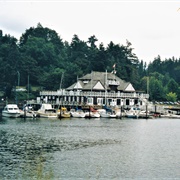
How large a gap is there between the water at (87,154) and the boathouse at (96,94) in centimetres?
4919

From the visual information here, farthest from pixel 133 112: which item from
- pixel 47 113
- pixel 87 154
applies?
pixel 87 154

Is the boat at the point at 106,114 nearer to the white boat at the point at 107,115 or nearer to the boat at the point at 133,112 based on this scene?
the white boat at the point at 107,115

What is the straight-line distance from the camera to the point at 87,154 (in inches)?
2148

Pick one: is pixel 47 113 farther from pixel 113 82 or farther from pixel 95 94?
pixel 113 82

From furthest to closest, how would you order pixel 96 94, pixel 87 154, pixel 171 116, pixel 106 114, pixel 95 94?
pixel 96 94
pixel 95 94
pixel 171 116
pixel 106 114
pixel 87 154

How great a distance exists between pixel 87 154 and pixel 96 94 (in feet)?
259

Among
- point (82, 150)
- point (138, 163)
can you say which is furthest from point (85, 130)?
point (138, 163)

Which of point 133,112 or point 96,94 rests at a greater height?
point 96,94

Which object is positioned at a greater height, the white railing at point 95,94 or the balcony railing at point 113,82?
the balcony railing at point 113,82

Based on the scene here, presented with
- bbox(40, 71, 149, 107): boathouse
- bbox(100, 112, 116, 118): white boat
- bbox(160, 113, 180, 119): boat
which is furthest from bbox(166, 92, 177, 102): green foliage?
bbox(100, 112, 116, 118): white boat

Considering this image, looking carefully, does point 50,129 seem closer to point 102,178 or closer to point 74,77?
point 102,178

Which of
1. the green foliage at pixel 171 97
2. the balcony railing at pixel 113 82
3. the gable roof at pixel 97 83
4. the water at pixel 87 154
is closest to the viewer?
the water at pixel 87 154

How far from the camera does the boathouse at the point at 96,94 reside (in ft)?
436

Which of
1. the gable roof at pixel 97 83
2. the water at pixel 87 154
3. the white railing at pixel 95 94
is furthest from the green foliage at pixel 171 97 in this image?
the water at pixel 87 154
